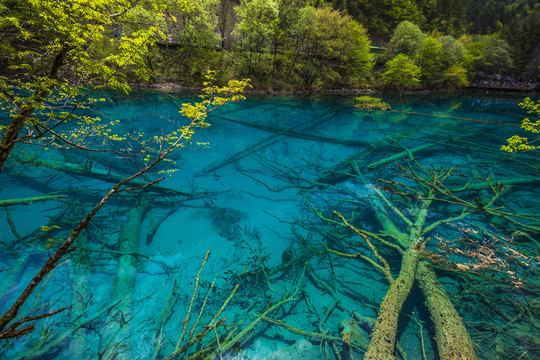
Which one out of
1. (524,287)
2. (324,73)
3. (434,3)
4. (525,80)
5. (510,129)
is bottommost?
(524,287)

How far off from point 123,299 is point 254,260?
3.12m

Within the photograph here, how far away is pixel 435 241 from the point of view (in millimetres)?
7242

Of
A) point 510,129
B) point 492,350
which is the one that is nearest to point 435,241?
point 492,350

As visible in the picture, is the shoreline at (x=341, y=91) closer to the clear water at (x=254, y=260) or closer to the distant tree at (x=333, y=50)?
the distant tree at (x=333, y=50)

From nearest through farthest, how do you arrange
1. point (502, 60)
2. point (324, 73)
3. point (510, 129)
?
point (510, 129)
point (324, 73)
point (502, 60)

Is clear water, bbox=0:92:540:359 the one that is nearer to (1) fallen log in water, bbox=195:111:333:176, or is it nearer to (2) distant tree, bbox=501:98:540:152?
(1) fallen log in water, bbox=195:111:333:176

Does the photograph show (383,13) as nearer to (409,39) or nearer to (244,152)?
(409,39)

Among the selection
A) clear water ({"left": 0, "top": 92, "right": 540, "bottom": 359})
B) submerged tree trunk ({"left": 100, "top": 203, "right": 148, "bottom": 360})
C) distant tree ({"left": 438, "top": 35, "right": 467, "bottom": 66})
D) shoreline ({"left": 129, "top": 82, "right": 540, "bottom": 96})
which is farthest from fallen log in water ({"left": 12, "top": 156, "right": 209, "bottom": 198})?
distant tree ({"left": 438, "top": 35, "right": 467, "bottom": 66})

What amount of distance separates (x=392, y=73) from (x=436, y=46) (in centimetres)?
995

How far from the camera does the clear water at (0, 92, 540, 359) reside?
14.2 feet

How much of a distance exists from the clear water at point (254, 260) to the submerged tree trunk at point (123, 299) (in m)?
0.03

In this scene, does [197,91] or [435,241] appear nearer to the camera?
[435,241]

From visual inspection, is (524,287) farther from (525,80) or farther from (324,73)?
(525,80)

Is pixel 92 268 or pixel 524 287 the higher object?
pixel 524 287
